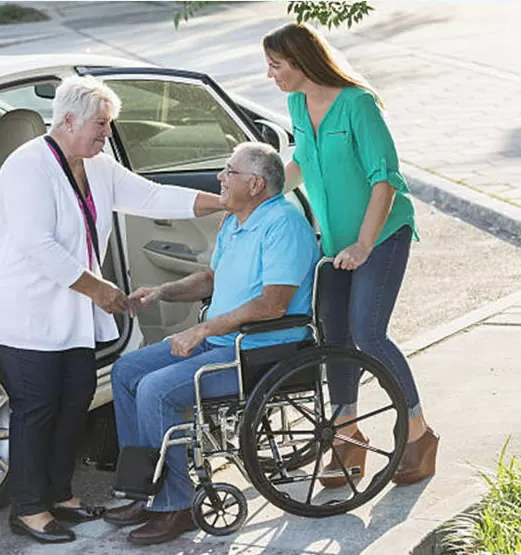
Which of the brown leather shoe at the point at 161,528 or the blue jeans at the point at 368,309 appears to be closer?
the brown leather shoe at the point at 161,528

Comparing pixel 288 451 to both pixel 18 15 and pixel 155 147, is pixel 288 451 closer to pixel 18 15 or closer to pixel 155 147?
pixel 155 147

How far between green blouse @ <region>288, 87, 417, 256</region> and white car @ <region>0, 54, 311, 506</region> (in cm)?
82

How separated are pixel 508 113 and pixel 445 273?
4612 mm

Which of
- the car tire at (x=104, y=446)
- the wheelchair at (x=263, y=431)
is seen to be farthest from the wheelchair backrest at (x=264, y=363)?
the car tire at (x=104, y=446)

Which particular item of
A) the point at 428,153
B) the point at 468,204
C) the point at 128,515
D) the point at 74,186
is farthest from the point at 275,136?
the point at 428,153

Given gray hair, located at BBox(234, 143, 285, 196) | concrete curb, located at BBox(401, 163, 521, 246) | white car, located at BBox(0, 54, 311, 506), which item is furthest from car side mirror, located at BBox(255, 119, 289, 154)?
concrete curb, located at BBox(401, 163, 521, 246)

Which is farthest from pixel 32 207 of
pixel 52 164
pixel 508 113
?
pixel 508 113

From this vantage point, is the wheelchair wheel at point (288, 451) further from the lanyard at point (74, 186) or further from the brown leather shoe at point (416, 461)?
the lanyard at point (74, 186)

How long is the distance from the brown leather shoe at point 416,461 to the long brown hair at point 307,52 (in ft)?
4.46

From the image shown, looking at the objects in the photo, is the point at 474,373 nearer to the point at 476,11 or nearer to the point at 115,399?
the point at 115,399

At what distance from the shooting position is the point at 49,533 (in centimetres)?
487

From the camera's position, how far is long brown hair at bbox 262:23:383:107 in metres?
4.73

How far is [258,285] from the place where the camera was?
479 centimetres

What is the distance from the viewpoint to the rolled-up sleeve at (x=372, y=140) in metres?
4.75
